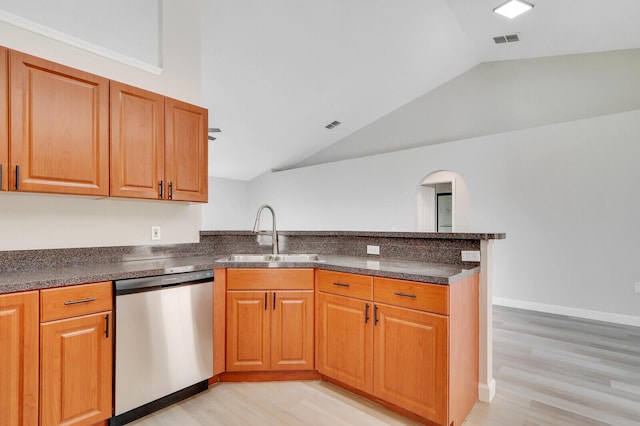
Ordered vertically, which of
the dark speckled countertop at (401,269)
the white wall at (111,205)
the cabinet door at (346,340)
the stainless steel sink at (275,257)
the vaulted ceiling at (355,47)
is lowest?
the cabinet door at (346,340)

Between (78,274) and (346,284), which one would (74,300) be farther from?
(346,284)

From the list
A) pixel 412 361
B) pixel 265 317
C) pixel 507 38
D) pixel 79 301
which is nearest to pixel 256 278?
pixel 265 317

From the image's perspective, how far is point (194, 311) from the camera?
2107 millimetres

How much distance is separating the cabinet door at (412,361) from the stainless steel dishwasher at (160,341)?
45.4 inches

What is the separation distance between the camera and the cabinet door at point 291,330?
7.50 ft

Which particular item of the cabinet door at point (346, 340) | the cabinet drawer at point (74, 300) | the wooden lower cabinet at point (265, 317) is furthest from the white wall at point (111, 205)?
the cabinet door at point (346, 340)

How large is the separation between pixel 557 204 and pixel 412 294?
3628 mm

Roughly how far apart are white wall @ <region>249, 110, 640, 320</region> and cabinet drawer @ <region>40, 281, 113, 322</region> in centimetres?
470

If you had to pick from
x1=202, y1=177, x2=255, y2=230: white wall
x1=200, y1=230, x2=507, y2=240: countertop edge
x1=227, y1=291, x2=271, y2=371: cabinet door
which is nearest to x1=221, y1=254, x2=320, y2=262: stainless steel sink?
x1=200, y1=230, x2=507, y2=240: countertop edge

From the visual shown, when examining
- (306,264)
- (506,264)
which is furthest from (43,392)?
(506,264)

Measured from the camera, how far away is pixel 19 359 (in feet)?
4.82

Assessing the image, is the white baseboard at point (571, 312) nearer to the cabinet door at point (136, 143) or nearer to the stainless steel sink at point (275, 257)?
the stainless steel sink at point (275, 257)

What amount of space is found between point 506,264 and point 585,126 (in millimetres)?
2036

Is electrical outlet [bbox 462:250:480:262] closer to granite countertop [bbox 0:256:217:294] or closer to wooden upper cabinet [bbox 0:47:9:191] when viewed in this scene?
granite countertop [bbox 0:256:217:294]
